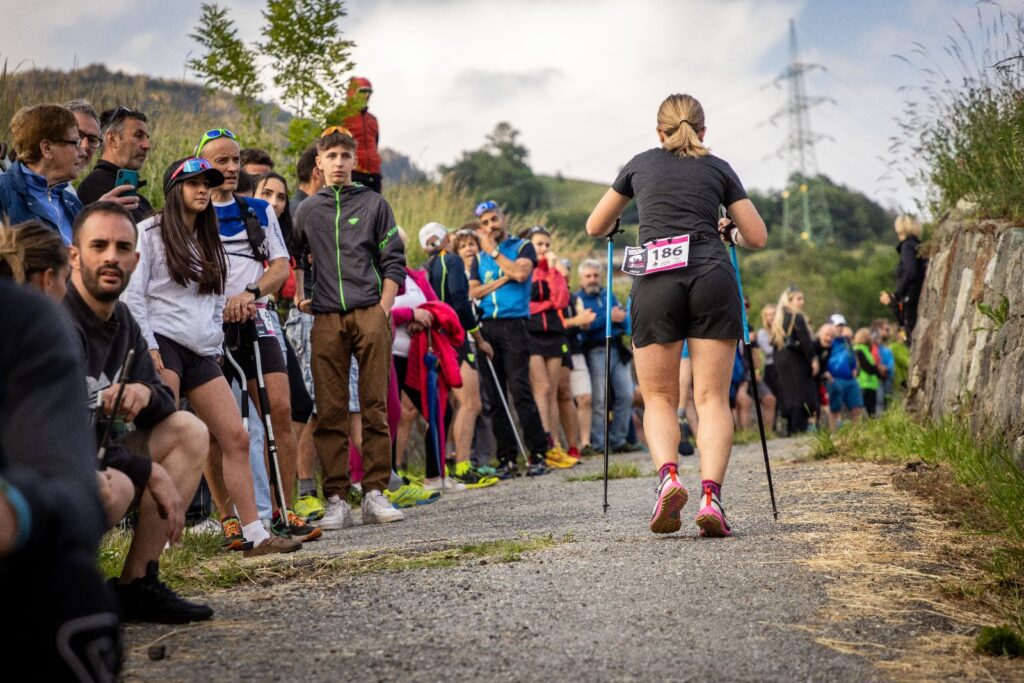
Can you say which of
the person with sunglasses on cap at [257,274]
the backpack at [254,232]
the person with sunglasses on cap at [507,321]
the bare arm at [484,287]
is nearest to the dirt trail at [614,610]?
the person with sunglasses on cap at [257,274]

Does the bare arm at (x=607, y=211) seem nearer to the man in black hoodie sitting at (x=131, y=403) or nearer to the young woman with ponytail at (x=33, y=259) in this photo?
the man in black hoodie sitting at (x=131, y=403)

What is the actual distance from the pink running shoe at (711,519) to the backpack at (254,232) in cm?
303

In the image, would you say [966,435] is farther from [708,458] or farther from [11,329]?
[11,329]

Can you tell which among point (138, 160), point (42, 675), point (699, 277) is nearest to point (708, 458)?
point (699, 277)

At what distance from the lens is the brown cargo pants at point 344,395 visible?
8281 millimetres

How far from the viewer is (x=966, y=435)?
880 cm

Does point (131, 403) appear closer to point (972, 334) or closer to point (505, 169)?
point (972, 334)

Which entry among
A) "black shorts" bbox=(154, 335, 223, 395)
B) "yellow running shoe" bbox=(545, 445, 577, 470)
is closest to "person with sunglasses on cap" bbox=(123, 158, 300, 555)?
"black shorts" bbox=(154, 335, 223, 395)

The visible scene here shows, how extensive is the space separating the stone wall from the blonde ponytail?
2363 millimetres

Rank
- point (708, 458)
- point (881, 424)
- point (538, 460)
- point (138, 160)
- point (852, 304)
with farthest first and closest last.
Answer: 1. point (852, 304)
2. point (538, 460)
3. point (881, 424)
4. point (138, 160)
5. point (708, 458)

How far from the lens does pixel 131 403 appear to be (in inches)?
183

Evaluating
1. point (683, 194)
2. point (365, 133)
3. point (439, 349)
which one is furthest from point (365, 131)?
point (683, 194)

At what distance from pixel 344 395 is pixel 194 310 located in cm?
194

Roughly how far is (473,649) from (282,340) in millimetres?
4016
